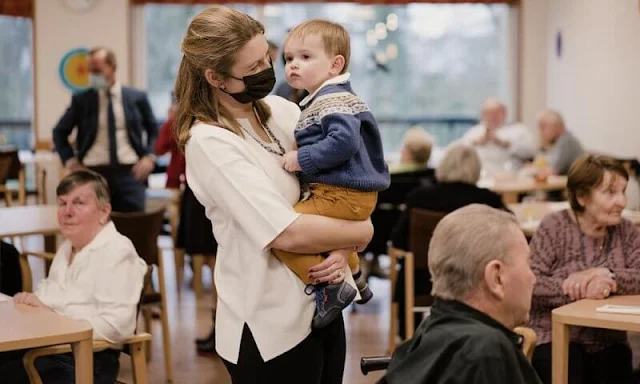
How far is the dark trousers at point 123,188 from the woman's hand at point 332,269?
178 inches

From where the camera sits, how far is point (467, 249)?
7.21 ft

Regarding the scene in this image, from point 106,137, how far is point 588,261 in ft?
12.7

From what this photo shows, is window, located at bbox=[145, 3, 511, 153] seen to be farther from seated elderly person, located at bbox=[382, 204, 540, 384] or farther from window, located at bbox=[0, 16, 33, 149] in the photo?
seated elderly person, located at bbox=[382, 204, 540, 384]

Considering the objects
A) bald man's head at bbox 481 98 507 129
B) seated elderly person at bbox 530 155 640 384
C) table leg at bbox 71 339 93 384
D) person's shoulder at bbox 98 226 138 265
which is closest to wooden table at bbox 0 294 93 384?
table leg at bbox 71 339 93 384

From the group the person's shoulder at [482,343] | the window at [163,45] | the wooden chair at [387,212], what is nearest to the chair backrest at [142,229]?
the wooden chair at [387,212]

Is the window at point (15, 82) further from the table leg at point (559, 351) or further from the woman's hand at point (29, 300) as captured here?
the table leg at point (559, 351)

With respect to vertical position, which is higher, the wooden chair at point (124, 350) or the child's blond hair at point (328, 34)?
the child's blond hair at point (328, 34)

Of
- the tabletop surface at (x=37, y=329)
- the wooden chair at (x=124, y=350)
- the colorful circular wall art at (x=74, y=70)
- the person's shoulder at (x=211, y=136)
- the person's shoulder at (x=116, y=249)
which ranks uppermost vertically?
the colorful circular wall art at (x=74, y=70)

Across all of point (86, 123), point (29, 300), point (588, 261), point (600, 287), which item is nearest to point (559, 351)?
point (600, 287)

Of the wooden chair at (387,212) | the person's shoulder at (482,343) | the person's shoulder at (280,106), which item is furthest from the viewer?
the wooden chair at (387,212)

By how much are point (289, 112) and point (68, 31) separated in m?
9.20

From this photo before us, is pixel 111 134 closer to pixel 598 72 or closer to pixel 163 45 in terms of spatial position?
pixel 598 72

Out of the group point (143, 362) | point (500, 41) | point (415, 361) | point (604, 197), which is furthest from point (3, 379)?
point (500, 41)

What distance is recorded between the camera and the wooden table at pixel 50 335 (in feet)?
9.88
